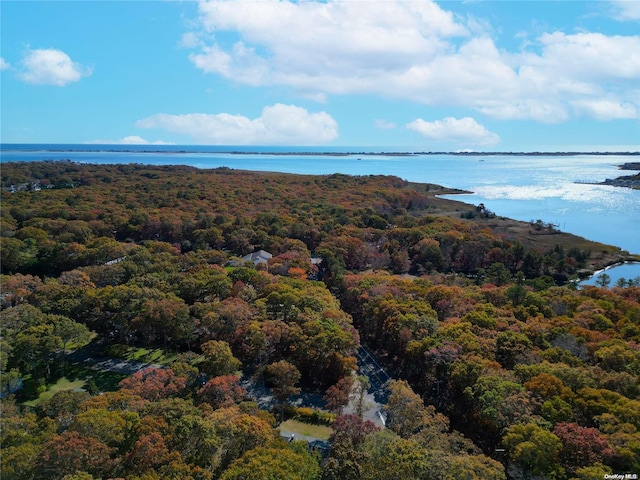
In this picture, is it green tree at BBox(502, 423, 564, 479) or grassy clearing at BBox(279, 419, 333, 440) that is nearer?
green tree at BBox(502, 423, 564, 479)

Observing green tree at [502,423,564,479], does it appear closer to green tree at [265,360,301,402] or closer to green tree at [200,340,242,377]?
green tree at [265,360,301,402]

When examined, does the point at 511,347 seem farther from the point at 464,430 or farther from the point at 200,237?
the point at 200,237

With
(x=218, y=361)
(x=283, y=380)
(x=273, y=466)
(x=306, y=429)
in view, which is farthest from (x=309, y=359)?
(x=273, y=466)

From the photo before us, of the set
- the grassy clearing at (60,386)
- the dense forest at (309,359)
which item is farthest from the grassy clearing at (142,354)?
the grassy clearing at (60,386)

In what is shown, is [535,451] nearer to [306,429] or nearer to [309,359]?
[306,429]

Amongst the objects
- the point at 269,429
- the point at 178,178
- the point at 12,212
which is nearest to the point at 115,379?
the point at 269,429

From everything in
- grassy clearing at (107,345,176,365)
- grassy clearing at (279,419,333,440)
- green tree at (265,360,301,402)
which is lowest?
grassy clearing at (279,419,333,440)

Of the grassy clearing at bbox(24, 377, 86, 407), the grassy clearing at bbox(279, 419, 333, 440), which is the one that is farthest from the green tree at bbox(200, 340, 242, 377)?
the grassy clearing at bbox(24, 377, 86, 407)
